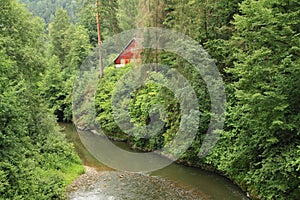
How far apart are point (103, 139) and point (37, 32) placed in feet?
34.5

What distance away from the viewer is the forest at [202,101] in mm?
10875

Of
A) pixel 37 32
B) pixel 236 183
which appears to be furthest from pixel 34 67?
pixel 236 183

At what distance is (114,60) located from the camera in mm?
33375

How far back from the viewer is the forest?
10.9m

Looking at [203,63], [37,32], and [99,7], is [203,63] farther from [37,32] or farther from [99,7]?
[99,7]

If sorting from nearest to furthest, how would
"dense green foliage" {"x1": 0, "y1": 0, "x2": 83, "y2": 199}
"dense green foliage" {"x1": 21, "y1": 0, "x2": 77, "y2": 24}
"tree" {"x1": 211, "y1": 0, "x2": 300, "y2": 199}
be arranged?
"dense green foliage" {"x1": 0, "y1": 0, "x2": 83, "y2": 199} < "tree" {"x1": 211, "y1": 0, "x2": 300, "y2": 199} < "dense green foliage" {"x1": 21, "y1": 0, "x2": 77, "y2": 24}

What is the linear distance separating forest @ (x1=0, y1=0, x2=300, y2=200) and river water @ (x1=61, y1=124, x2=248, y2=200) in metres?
0.63

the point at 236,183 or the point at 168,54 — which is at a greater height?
the point at 168,54

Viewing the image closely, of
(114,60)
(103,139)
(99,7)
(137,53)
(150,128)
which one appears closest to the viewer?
(150,128)

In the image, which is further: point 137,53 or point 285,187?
point 137,53

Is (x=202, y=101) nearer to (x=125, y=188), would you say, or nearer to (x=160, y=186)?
(x=160, y=186)

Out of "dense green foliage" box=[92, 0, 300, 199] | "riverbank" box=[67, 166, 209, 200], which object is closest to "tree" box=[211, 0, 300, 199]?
"dense green foliage" box=[92, 0, 300, 199]

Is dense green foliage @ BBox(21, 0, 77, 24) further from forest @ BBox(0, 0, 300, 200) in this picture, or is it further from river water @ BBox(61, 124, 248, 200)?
river water @ BBox(61, 124, 248, 200)

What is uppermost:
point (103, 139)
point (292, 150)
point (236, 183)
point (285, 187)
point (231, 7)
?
point (231, 7)
